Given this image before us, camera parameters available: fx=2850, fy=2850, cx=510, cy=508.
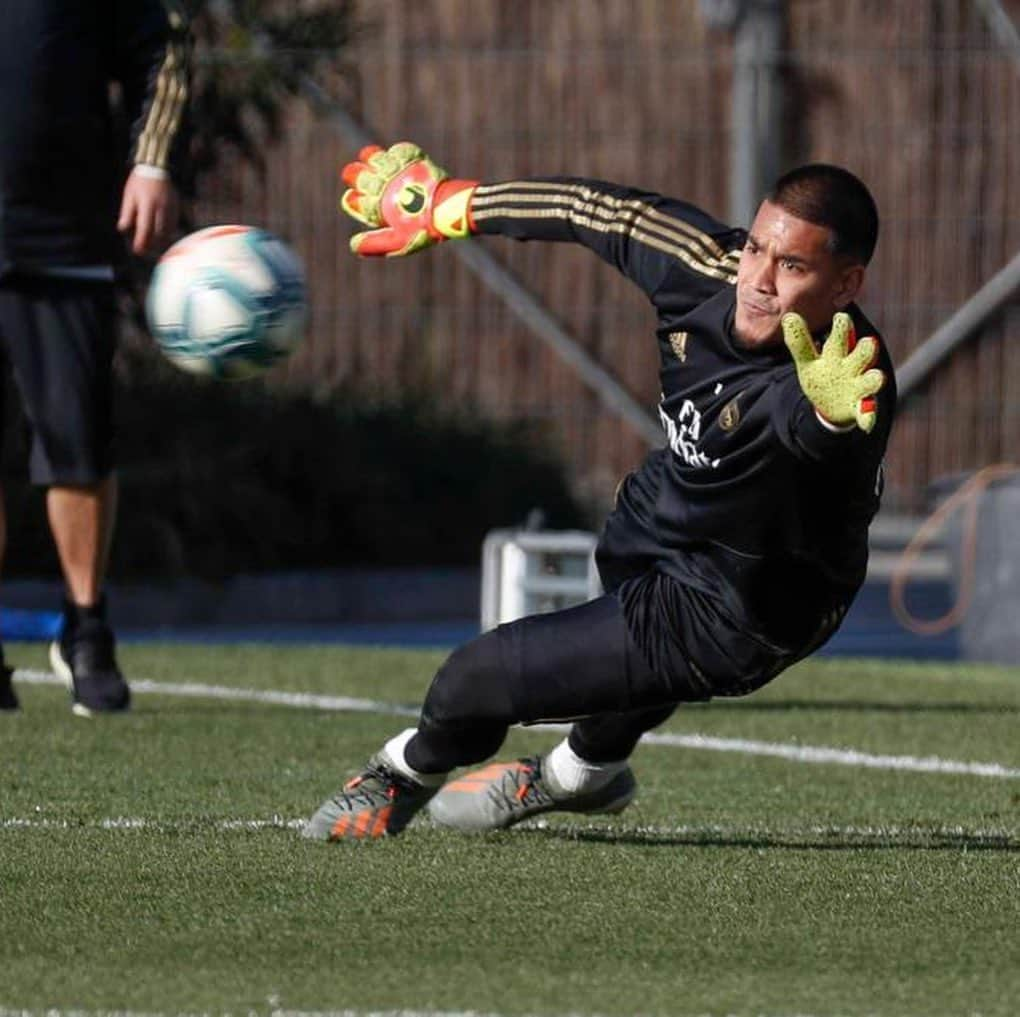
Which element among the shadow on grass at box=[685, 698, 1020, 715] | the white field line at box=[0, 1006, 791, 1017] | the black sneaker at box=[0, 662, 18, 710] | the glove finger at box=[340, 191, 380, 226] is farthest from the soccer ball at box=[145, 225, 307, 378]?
the shadow on grass at box=[685, 698, 1020, 715]

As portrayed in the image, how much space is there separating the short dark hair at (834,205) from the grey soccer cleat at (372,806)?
1.45m

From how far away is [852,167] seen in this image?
1686 centimetres

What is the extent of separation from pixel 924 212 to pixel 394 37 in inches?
131

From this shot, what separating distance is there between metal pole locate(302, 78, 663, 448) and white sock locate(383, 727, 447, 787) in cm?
1072

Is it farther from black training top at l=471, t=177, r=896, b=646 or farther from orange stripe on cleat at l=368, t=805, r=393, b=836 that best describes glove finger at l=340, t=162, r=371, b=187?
orange stripe on cleat at l=368, t=805, r=393, b=836

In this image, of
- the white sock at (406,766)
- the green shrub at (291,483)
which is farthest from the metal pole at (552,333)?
the white sock at (406,766)

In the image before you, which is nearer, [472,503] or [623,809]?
[623,809]

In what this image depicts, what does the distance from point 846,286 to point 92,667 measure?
10.7 ft

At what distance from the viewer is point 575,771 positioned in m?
6.02

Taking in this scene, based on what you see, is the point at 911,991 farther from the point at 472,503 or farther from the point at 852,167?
the point at 852,167

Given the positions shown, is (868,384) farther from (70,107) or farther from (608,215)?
(70,107)

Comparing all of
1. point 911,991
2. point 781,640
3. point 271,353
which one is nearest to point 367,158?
point 271,353

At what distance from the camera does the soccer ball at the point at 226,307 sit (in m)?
6.14

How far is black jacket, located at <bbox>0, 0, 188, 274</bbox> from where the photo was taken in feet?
26.1
